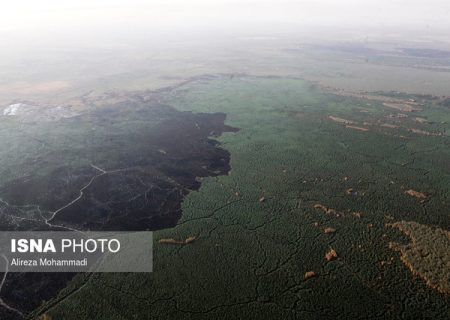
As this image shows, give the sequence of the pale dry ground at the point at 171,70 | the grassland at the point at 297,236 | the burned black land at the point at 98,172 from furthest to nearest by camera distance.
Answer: the pale dry ground at the point at 171,70
the burned black land at the point at 98,172
the grassland at the point at 297,236

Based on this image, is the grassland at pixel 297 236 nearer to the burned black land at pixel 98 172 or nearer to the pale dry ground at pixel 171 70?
the burned black land at pixel 98 172

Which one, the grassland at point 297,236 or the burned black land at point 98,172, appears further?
the burned black land at point 98,172

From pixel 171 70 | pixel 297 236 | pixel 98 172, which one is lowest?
pixel 98 172

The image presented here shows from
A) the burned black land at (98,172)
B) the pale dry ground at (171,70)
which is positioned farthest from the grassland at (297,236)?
the pale dry ground at (171,70)

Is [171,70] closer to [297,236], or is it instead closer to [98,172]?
[98,172]

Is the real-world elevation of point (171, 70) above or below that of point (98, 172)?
above

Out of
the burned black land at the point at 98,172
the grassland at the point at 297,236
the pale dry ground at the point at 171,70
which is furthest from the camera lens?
the pale dry ground at the point at 171,70

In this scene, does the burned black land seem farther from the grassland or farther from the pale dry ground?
the pale dry ground

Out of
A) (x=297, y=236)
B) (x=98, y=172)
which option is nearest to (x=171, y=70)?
(x=98, y=172)

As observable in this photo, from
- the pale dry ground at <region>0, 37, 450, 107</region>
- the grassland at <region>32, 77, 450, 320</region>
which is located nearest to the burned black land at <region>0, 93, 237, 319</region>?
the grassland at <region>32, 77, 450, 320</region>
